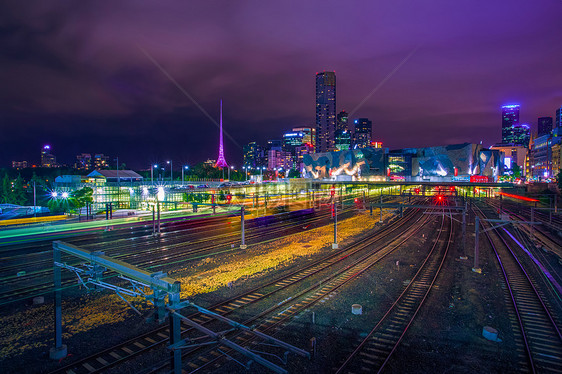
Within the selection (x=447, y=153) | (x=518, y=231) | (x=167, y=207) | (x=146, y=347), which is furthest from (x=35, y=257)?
(x=447, y=153)

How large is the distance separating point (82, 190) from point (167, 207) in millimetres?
11925

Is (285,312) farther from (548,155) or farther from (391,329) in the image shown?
(548,155)

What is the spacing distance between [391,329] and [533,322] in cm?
594

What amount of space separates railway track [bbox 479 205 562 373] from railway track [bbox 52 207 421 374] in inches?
343

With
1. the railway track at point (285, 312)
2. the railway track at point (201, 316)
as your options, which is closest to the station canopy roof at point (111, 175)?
the railway track at point (201, 316)

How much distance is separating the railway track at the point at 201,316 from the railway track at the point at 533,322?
8.72m

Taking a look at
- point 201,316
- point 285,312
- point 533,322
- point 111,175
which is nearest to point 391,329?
point 285,312

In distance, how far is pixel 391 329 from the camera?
36.0ft

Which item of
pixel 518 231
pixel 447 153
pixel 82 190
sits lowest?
pixel 518 231

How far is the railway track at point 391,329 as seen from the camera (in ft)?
29.3

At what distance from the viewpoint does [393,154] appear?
13888 cm

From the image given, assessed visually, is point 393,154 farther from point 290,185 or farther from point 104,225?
point 104,225

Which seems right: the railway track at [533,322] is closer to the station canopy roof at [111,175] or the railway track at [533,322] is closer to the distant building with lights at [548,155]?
the station canopy roof at [111,175]

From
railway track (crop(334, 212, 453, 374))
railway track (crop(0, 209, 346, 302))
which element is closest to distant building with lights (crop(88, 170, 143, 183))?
railway track (crop(0, 209, 346, 302))
